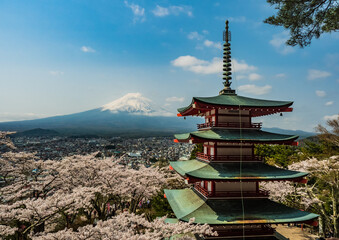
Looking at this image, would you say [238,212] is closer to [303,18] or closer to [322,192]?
[303,18]

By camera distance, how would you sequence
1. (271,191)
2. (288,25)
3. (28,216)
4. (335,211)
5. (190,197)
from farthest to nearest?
(271,191) < (335,211) < (190,197) < (28,216) < (288,25)

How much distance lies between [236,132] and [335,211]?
1365 centimetres

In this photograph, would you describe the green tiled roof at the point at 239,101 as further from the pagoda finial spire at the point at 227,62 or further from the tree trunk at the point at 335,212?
the tree trunk at the point at 335,212

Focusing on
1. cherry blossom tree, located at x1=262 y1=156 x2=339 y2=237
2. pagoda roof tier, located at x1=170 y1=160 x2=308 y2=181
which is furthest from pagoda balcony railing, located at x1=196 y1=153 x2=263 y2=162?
cherry blossom tree, located at x1=262 y1=156 x2=339 y2=237

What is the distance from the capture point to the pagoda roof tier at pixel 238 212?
10.4 m

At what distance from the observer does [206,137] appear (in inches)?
453

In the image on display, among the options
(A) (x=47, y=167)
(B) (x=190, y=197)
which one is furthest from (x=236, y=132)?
(A) (x=47, y=167)

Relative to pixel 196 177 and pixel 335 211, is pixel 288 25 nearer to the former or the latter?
pixel 196 177

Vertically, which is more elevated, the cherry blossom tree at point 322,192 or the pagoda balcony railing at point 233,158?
the pagoda balcony railing at point 233,158

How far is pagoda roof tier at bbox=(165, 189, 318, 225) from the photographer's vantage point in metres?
10.4

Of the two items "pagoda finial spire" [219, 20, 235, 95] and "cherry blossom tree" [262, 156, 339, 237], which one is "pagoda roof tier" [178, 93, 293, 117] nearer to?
"pagoda finial spire" [219, 20, 235, 95]

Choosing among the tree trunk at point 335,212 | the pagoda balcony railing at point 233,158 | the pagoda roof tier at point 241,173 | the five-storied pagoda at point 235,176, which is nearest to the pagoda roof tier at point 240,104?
the five-storied pagoda at point 235,176

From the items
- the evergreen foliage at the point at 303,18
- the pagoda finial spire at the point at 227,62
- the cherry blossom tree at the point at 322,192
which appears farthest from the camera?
the cherry blossom tree at the point at 322,192

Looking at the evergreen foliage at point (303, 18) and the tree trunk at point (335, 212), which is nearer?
the evergreen foliage at point (303, 18)
